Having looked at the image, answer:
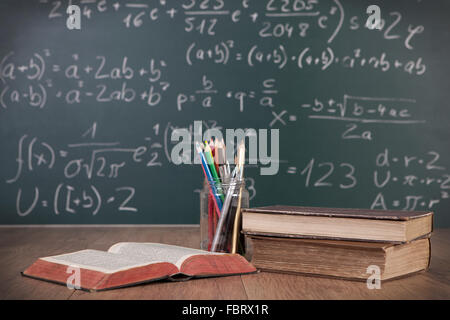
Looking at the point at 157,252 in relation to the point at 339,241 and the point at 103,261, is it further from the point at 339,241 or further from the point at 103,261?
the point at 339,241

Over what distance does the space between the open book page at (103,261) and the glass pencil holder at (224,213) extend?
0.16 meters

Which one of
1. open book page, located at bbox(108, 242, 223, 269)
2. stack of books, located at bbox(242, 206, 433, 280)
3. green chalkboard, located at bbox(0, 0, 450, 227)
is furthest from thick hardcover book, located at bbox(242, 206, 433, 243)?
green chalkboard, located at bbox(0, 0, 450, 227)

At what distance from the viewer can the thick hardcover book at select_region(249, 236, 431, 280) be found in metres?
0.83

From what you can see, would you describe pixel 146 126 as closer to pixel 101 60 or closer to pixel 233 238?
pixel 101 60

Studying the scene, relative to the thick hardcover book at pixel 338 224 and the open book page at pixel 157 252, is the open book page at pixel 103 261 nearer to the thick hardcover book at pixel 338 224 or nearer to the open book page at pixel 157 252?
the open book page at pixel 157 252

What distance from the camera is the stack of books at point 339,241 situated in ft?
2.69

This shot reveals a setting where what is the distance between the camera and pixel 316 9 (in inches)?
76.9

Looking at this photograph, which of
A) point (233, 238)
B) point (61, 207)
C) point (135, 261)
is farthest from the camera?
point (61, 207)

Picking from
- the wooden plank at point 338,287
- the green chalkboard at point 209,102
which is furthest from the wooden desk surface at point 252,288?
the green chalkboard at point 209,102

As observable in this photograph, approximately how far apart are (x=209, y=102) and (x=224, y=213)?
0.99 meters

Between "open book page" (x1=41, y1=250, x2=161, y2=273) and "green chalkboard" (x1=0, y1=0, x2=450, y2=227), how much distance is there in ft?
3.33
